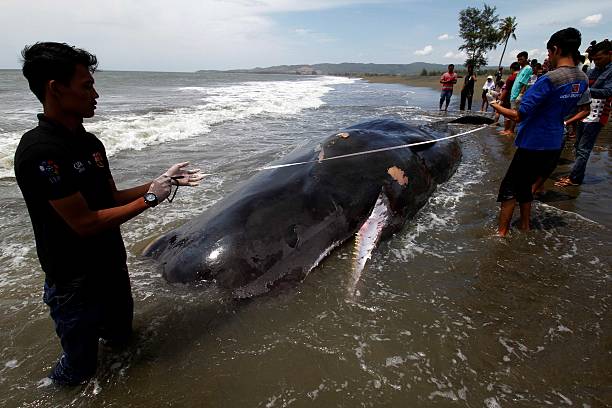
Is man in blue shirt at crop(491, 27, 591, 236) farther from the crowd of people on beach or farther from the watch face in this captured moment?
the watch face

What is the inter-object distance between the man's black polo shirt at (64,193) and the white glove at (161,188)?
351 millimetres

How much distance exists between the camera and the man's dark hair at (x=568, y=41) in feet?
13.0

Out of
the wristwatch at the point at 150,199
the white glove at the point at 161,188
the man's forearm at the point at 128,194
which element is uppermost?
the white glove at the point at 161,188

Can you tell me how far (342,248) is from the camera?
407cm

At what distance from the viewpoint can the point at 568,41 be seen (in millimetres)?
3975

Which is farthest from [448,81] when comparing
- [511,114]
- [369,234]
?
[369,234]

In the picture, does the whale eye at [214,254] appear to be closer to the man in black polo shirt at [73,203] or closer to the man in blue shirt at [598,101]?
the man in black polo shirt at [73,203]

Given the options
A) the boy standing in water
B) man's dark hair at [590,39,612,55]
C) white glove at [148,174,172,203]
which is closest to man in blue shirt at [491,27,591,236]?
A: man's dark hair at [590,39,612,55]

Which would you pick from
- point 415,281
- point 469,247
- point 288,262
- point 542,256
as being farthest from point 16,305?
point 542,256

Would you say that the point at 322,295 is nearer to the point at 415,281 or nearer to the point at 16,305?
the point at 415,281

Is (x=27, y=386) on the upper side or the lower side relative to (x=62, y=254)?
lower

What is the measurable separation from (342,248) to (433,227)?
1.48 meters

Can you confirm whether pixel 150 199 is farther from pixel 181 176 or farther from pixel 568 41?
pixel 568 41

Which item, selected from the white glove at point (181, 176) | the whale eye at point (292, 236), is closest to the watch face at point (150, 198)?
the white glove at point (181, 176)
